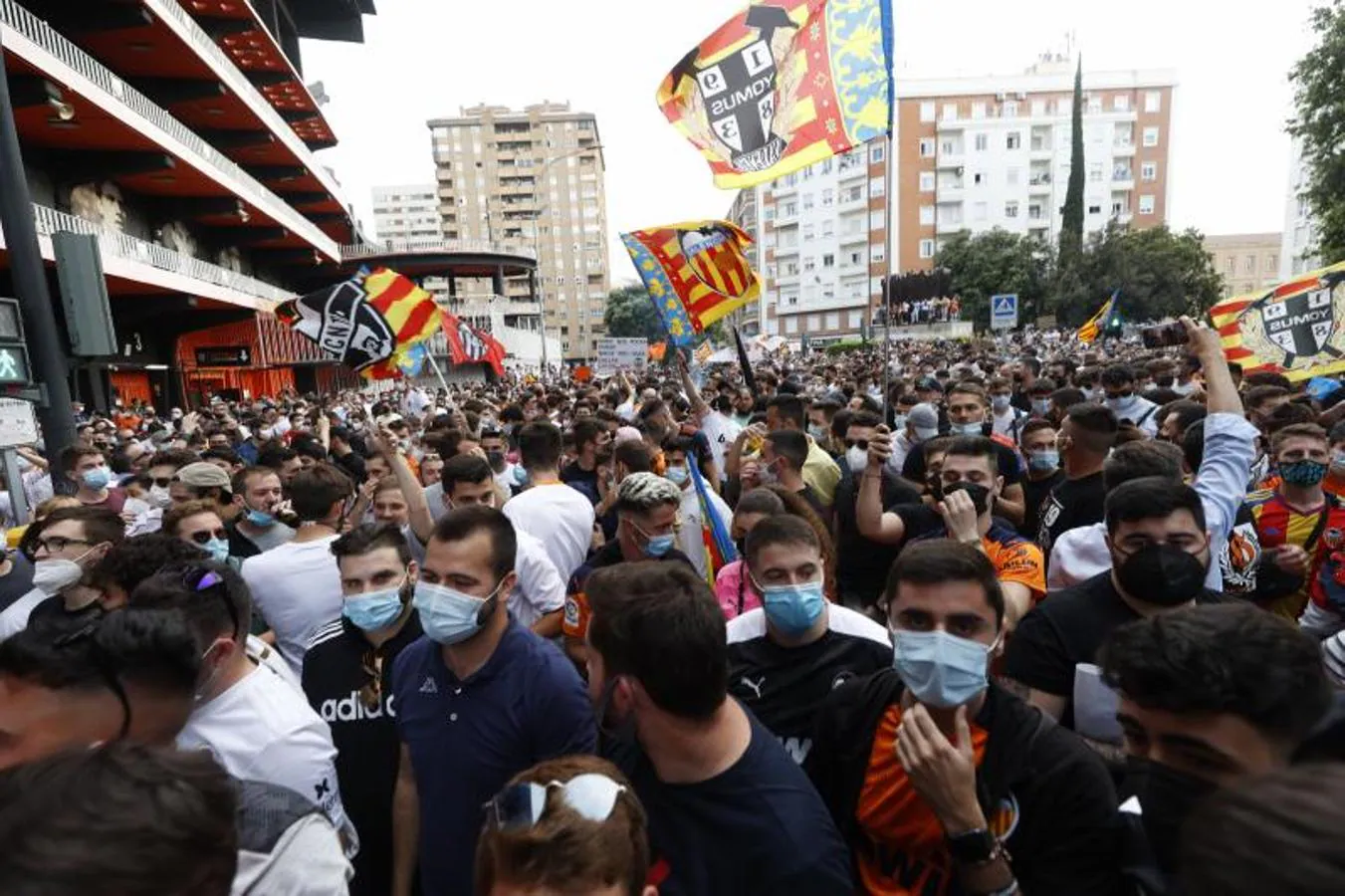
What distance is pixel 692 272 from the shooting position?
786 centimetres

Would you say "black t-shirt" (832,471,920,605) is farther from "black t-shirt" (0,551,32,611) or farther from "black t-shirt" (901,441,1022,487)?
"black t-shirt" (0,551,32,611)

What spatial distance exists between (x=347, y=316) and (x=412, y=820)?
6.30 metres

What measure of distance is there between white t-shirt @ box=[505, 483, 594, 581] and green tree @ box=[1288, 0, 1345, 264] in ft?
67.3

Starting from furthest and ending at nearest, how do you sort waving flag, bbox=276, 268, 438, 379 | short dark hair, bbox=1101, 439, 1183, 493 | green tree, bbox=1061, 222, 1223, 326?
green tree, bbox=1061, 222, 1223, 326 < waving flag, bbox=276, 268, 438, 379 < short dark hair, bbox=1101, 439, 1183, 493

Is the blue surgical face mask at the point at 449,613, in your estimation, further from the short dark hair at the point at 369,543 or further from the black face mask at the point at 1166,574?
the black face mask at the point at 1166,574

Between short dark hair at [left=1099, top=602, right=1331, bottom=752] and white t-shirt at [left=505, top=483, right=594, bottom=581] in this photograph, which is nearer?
short dark hair at [left=1099, top=602, right=1331, bottom=752]

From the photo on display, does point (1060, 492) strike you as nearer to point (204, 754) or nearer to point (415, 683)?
point (415, 683)

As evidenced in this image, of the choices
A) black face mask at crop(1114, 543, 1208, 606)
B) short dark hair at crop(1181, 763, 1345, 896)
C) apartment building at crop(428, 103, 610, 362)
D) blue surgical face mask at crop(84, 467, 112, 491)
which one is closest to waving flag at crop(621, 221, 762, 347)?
blue surgical face mask at crop(84, 467, 112, 491)

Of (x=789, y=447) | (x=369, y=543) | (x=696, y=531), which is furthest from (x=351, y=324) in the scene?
(x=369, y=543)

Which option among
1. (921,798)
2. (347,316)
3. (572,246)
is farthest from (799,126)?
(572,246)

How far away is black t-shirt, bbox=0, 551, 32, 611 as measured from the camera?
141 inches

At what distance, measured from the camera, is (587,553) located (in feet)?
14.6

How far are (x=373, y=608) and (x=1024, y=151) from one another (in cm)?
7208

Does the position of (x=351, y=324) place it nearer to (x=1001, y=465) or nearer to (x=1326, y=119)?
(x=1001, y=465)
